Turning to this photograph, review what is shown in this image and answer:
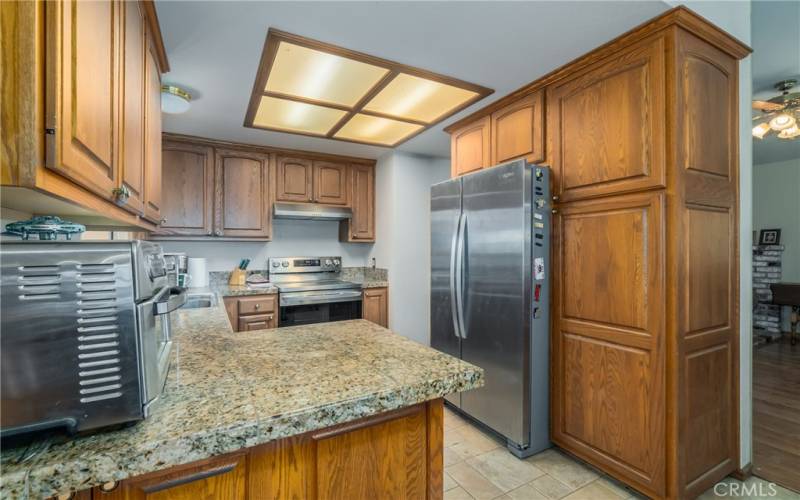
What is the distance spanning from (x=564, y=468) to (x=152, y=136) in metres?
2.71

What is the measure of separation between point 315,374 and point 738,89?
255 cm

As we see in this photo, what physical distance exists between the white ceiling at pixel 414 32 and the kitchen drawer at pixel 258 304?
1.74m

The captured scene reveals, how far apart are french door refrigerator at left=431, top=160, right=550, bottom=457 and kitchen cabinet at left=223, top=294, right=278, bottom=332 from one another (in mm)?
1671

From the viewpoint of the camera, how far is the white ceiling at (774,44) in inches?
80.4

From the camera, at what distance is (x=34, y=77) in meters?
0.60

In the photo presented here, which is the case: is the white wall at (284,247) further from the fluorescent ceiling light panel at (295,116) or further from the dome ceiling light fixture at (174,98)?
the dome ceiling light fixture at (174,98)

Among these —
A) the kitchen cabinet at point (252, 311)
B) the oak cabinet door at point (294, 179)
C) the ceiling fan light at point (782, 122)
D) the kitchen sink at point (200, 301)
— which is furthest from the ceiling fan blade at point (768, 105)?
the kitchen sink at point (200, 301)

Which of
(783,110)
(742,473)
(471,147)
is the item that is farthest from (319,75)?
(783,110)

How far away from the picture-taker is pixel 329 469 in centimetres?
86

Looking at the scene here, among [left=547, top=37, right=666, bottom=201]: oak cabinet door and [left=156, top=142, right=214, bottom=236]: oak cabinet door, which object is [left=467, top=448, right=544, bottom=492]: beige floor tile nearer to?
[left=547, top=37, right=666, bottom=201]: oak cabinet door

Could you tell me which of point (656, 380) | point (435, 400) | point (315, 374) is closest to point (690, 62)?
point (656, 380)

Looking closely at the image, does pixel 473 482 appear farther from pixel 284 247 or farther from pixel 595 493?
pixel 284 247

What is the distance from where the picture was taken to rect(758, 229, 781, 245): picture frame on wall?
17.6 feet

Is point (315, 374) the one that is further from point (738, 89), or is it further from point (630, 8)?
point (738, 89)
